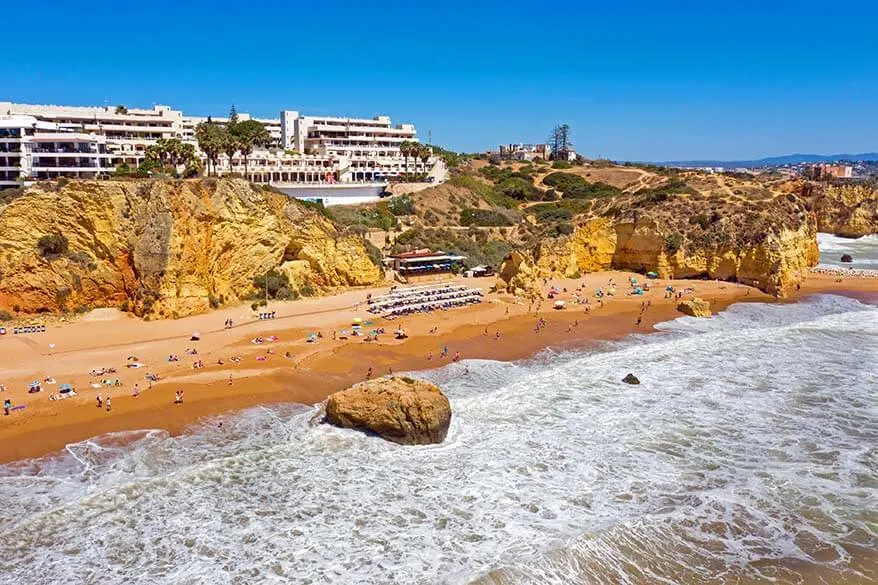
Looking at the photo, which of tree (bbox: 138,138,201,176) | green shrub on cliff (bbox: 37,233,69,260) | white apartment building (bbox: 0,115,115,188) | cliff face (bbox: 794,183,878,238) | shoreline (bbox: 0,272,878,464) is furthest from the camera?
cliff face (bbox: 794,183,878,238)

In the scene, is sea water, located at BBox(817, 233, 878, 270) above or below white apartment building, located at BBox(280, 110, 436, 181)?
below

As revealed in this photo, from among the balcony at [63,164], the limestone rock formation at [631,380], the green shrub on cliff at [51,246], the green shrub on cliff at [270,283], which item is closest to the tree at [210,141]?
the balcony at [63,164]

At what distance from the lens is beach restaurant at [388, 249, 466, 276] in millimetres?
45438

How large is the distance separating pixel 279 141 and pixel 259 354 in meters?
65.1

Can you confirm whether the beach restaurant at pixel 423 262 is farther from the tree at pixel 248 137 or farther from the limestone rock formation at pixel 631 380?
the limestone rock formation at pixel 631 380

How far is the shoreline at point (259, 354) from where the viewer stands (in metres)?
21.6

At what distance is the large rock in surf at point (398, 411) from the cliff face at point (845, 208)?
78.9m

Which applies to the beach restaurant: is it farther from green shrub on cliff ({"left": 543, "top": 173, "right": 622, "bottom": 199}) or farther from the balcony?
green shrub on cliff ({"left": 543, "top": 173, "right": 622, "bottom": 199})

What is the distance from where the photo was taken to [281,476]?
17891 mm

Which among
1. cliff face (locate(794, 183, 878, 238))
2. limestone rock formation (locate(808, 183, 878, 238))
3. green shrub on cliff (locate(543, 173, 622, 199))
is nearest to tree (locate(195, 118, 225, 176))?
green shrub on cliff (locate(543, 173, 622, 199))

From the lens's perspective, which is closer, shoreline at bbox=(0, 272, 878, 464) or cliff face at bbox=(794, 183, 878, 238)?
shoreline at bbox=(0, 272, 878, 464)

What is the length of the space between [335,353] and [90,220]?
16.5 m

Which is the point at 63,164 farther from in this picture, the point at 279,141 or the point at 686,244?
the point at 686,244

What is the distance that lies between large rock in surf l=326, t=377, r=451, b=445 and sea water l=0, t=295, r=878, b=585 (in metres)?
0.49
